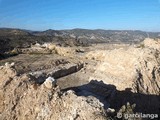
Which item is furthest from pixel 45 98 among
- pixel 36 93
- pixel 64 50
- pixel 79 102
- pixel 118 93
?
pixel 64 50

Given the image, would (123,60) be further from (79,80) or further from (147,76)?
(79,80)

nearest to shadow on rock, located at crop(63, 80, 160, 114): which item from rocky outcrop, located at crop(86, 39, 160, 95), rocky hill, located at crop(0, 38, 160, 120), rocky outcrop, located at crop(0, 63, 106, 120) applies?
rocky hill, located at crop(0, 38, 160, 120)

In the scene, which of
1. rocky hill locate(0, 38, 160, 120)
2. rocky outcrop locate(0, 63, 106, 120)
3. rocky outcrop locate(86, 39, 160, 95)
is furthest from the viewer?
rocky outcrop locate(86, 39, 160, 95)

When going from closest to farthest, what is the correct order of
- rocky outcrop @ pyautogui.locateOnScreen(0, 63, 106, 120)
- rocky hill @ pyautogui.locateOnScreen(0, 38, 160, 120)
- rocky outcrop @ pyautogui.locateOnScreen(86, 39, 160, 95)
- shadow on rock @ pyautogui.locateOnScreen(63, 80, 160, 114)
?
rocky outcrop @ pyautogui.locateOnScreen(0, 63, 106, 120) < rocky hill @ pyautogui.locateOnScreen(0, 38, 160, 120) < shadow on rock @ pyautogui.locateOnScreen(63, 80, 160, 114) < rocky outcrop @ pyautogui.locateOnScreen(86, 39, 160, 95)

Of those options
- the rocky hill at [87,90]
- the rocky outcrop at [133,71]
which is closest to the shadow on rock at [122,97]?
the rocky hill at [87,90]

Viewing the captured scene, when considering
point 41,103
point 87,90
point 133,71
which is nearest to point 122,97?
point 87,90

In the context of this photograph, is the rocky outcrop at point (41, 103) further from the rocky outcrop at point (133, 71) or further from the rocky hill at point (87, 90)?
the rocky outcrop at point (133, 71)

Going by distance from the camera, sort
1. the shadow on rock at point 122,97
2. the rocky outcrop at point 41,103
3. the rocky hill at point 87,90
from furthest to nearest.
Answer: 1. the shadow on rock at point 122,97
2. the rocky hill at point 87,90
3. the rocky outcrop at point 41,103

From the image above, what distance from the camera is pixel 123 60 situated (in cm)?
2064

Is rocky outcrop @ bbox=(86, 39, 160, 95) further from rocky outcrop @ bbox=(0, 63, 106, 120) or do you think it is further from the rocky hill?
rocky outcrop @ bbox=(0, 63, 106, 120)

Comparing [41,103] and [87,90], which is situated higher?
[41,103]

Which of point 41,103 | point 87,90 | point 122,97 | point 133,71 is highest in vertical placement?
point 41,103

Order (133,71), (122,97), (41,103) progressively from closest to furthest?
(41,103) → (122,97) → (133,71)

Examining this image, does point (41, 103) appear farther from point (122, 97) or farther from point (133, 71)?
point (133, 71)
